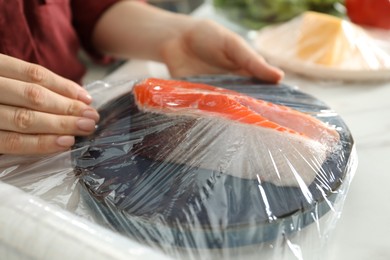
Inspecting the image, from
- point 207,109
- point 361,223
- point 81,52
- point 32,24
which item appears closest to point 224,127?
point 207,109

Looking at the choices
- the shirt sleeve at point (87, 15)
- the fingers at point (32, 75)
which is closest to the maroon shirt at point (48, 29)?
A: the shirt sleeve at point (87, 15)

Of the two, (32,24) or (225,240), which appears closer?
(225,240)

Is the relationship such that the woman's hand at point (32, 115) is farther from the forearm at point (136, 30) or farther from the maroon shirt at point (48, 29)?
the forearm at point (136, 30)

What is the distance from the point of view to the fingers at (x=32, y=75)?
1.72ft

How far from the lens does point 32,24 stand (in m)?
0.69

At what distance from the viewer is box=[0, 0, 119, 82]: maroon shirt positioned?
0.64 m

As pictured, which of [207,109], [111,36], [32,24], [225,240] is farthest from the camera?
[111,36]

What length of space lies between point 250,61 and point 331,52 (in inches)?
6.1

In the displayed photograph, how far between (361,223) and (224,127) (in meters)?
0.16

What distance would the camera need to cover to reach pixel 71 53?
788 mm

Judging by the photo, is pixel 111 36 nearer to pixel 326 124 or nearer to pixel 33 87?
Answer: pixel 33 87

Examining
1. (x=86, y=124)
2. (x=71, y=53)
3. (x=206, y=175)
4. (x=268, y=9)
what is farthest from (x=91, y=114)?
(x=268, y=9)

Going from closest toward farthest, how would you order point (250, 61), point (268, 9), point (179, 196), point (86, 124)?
point (179, 196)
point (86, 124)
point (250, 61)
point (268, 9)

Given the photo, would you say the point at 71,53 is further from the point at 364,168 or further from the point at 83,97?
the point at 364,168
